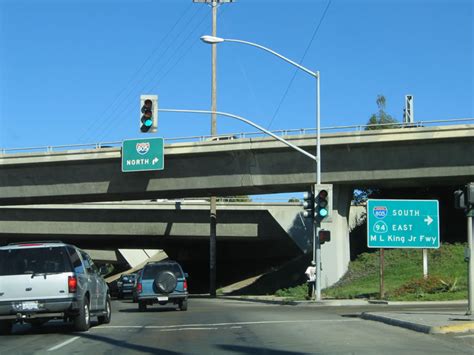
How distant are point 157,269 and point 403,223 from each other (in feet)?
39.2

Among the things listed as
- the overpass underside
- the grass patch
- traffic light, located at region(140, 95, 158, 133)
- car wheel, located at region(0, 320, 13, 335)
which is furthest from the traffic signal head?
the overpass underside

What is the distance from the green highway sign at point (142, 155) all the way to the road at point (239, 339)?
23.0 m

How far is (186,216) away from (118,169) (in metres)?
10.1

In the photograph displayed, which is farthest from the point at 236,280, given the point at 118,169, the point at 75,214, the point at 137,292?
the point at 137,292

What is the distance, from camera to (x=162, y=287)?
78.5ft

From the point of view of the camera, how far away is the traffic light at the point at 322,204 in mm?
27763

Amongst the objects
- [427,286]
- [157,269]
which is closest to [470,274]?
[157,269]

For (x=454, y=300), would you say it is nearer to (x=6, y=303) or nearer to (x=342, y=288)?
(x=342, y=288)

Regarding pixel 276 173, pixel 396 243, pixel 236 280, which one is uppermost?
pixel 276 173

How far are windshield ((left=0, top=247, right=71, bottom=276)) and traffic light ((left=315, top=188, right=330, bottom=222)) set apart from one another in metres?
15.0

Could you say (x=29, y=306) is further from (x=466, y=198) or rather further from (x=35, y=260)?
(x=466, y=198)

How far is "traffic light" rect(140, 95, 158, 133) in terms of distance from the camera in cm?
2330

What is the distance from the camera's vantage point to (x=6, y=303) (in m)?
14.2

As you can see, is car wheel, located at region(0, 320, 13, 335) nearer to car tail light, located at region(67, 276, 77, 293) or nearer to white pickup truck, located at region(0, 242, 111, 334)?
white pickup truck, located at region(0, 242, 111, 334)
